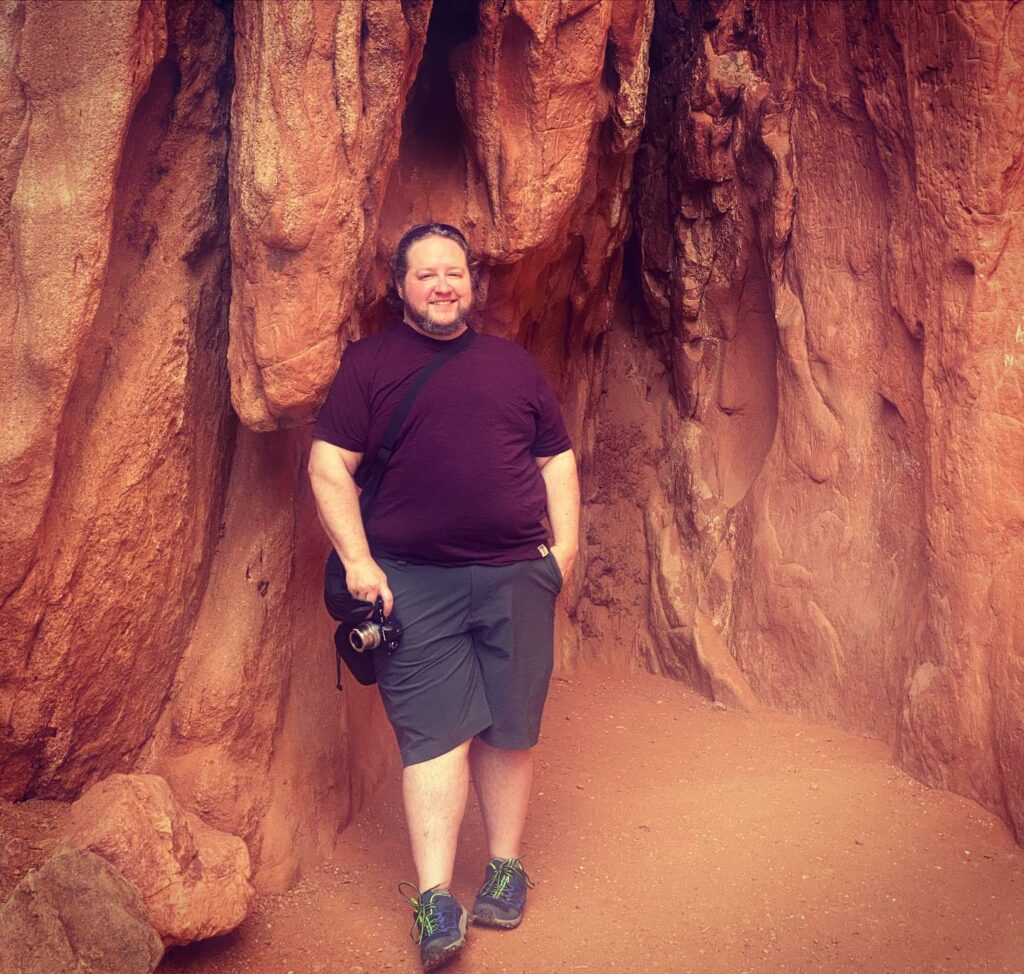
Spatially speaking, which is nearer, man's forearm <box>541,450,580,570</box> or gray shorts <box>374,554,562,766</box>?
gray shorts <box>374,554,562,766</box>

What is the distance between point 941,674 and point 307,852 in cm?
222

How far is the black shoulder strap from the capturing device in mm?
3400

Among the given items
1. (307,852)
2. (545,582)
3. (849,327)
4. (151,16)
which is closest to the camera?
(151,16)

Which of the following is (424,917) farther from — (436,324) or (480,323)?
(480,323)

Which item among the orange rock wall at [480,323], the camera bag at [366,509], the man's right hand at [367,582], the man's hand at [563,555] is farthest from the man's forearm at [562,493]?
the orange rock wall at [480,323]

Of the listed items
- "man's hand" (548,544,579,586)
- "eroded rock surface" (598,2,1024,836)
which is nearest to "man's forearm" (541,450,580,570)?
"man's hand" (548,544,579,586)

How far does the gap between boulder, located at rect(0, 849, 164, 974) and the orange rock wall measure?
63 cm

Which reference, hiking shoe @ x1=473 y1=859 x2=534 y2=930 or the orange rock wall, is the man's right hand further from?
hiking shoe @ x1=473 y1=859 x2=534 y2=930

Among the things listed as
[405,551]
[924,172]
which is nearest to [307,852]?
[405,551]

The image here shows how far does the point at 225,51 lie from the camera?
362 cm

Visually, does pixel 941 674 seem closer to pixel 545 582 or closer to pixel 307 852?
pixel 545 582

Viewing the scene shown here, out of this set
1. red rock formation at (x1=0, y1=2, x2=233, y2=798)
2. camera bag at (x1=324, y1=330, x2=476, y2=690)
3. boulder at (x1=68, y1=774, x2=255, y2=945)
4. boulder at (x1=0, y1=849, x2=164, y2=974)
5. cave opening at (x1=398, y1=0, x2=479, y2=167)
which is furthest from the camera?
cave opening at (x1=398, y1=0, x2=479, y2=167)

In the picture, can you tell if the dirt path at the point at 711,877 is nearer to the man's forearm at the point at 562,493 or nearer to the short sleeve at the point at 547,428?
the man's forearm at the point at 562,493

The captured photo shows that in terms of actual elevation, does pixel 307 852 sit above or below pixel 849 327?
below
